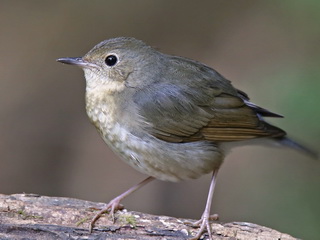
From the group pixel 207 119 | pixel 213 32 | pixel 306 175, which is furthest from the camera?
pixel 213 32

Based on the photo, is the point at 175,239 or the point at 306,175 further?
the point at 306,175

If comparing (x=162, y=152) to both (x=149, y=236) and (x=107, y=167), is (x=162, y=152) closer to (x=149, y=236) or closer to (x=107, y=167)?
(x=149, y=236)

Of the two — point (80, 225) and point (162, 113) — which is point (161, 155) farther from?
point (80, 225)

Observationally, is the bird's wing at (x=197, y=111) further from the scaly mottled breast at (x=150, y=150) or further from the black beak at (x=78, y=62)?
the black beak at (x=78, y=62)

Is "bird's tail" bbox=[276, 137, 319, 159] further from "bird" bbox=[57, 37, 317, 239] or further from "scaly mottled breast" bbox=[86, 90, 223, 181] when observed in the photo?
"scaly mottled breast" bbox=[86, 90, 223, 181]

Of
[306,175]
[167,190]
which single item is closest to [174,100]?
[306,175]

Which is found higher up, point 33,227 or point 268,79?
point 268,79

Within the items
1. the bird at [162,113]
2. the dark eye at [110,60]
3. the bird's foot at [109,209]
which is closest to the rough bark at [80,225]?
the bird's foot at [109,209]

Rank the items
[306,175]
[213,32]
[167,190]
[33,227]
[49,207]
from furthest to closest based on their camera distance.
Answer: [213,32] → [167,190] → [306,175] → [49,207] → [33,227]
